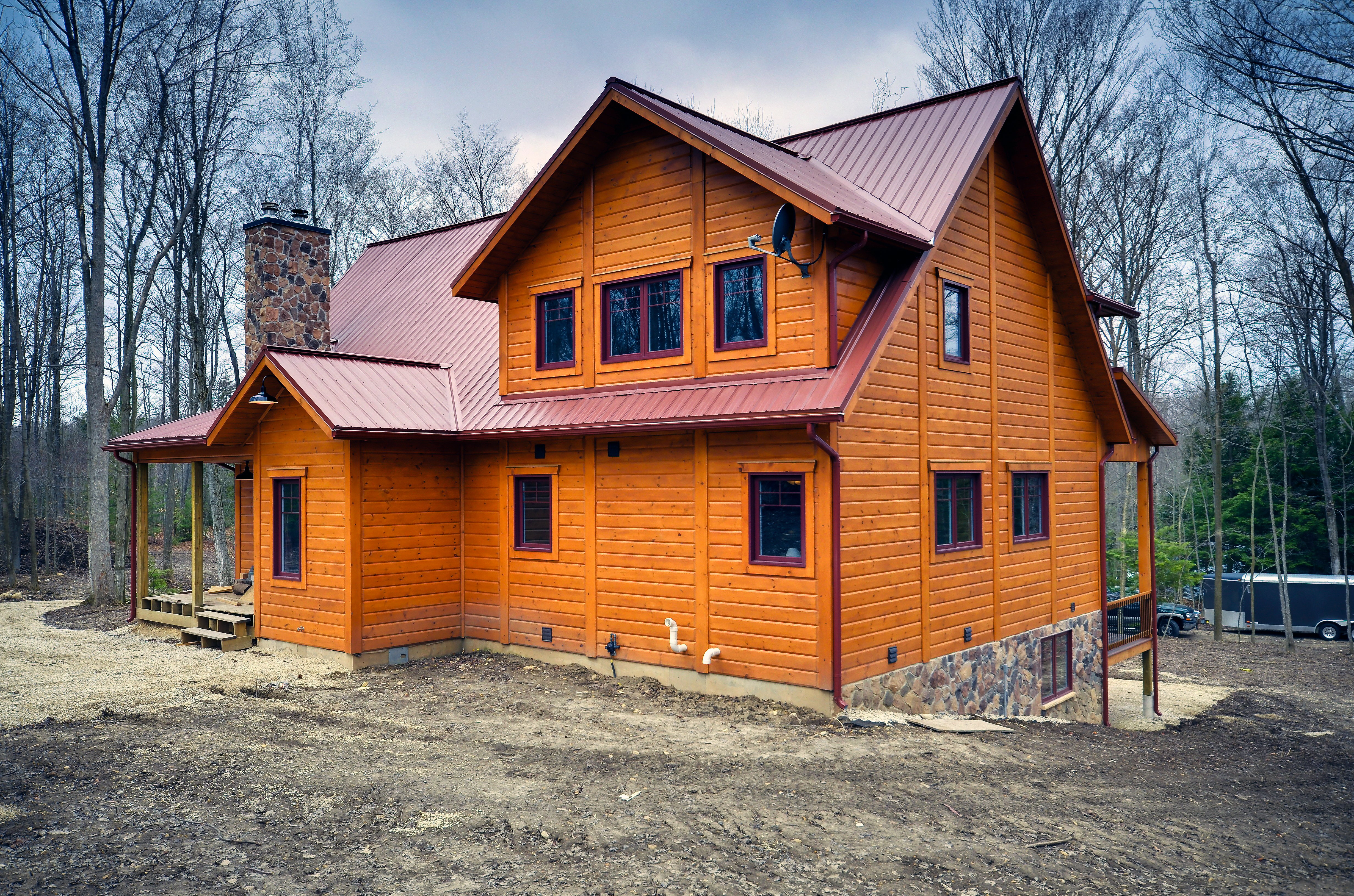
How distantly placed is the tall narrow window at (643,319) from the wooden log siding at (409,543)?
3190 mm

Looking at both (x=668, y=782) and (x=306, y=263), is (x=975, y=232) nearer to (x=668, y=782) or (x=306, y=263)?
(x=668, y=782)

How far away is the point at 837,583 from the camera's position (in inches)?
345

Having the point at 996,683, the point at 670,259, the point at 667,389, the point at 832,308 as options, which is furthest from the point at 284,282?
the point at 996,683

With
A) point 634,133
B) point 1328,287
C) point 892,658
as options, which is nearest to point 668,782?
point 892,658

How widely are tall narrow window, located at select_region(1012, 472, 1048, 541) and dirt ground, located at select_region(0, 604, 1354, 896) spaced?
2823 millimetres

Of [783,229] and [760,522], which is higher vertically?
[783,229]

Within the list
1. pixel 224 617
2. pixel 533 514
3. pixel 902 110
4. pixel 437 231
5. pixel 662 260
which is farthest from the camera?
pixel 437 231

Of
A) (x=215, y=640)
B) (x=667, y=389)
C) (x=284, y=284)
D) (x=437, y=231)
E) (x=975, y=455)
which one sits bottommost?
(x=215, y=640)

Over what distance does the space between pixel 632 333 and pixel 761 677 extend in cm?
451

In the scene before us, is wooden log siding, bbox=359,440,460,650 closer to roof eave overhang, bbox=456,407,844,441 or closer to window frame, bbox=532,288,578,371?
roof eave overhang, bbox=456,407,844,441

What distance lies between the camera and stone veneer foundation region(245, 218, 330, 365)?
14.2 meters

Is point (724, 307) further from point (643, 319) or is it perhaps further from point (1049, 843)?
point (1049, 843)

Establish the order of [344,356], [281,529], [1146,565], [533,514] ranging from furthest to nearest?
[1146,565] < [281,529] < [344,356] < [533,514]

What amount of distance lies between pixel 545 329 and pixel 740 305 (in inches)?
129
